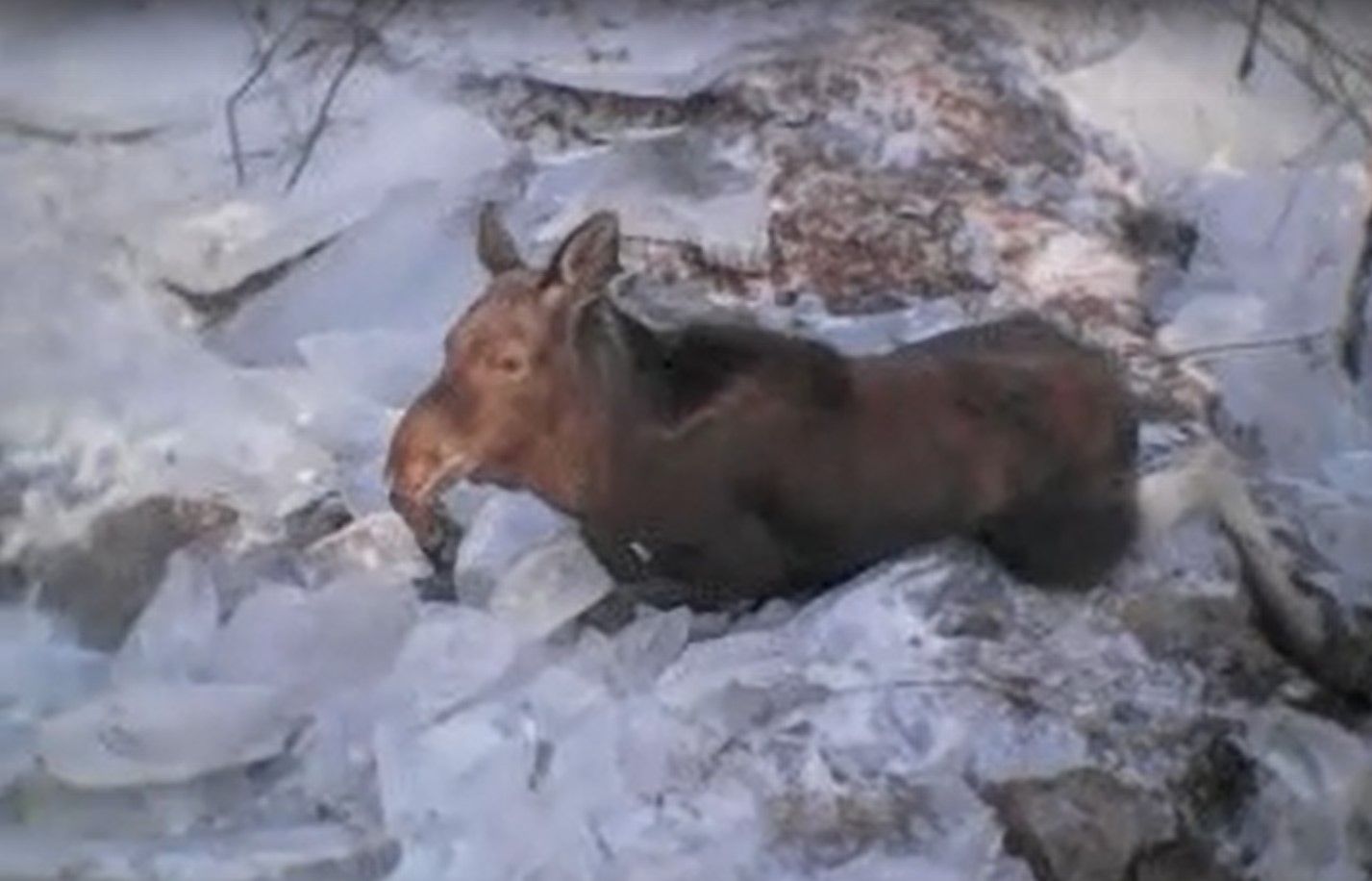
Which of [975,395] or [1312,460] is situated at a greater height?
[975,395]

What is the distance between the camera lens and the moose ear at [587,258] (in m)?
1.97

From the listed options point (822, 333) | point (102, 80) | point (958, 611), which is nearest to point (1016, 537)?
point (958, 611)

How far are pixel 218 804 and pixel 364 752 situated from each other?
93 millimetres

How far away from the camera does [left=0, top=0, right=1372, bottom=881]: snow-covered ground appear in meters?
1.97

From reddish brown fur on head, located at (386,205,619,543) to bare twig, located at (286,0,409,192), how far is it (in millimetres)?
469

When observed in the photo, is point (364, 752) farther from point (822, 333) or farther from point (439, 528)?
point (822, 333)

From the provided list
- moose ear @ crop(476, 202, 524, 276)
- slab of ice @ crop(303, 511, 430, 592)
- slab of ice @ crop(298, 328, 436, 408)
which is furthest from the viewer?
slab of ice @ crop(298, 328, 436, 408)

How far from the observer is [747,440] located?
2043mm

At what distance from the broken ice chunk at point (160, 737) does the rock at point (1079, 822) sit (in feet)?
1.46

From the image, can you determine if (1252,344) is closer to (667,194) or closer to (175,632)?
(667,194)

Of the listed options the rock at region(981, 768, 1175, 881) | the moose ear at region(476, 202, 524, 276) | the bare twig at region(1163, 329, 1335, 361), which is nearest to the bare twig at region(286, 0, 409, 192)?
the moose ear at region(476, 202, 524, 276)

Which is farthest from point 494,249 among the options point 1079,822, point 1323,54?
point 1323,54

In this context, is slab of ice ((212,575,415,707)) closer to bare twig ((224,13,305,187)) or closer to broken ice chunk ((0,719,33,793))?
broken ice chunk ((0,719,33,793))

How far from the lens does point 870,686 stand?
202 cm
